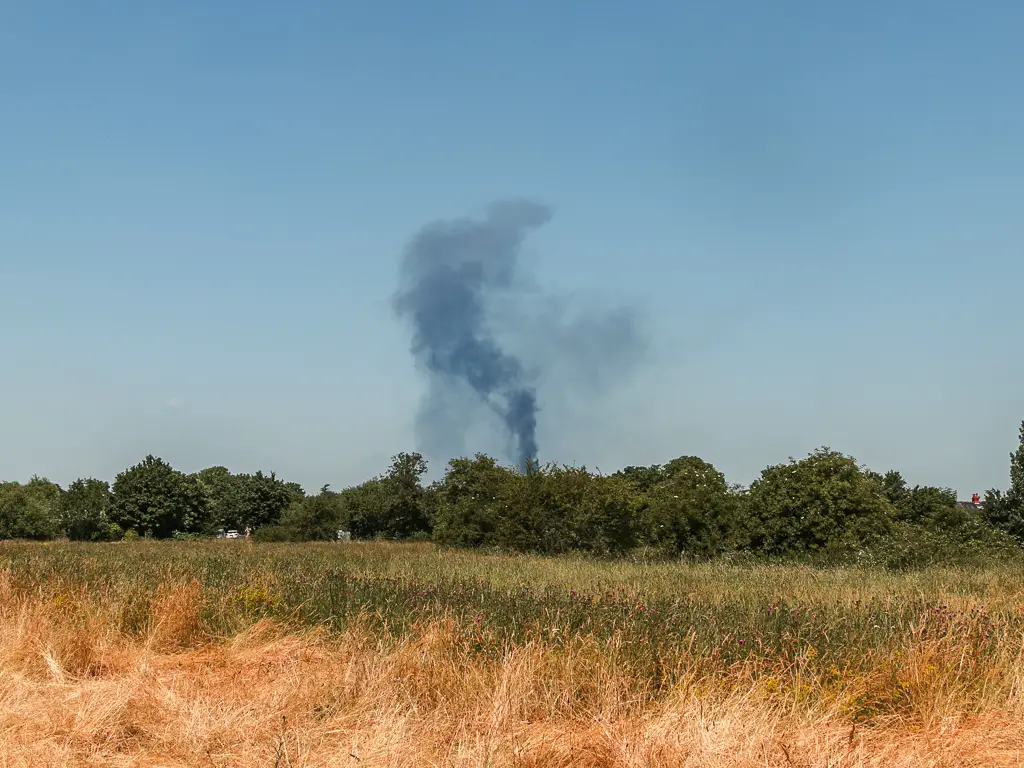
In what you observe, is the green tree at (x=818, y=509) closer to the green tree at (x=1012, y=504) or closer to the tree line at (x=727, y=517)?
the tree line at (x=727, y=517)

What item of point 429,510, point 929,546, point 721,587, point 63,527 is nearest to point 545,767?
point 721,587

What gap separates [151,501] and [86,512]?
601 cm

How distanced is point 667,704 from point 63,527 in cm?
7168

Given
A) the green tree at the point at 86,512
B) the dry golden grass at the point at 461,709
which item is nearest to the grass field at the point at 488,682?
the dry golden grass at the point at 461,709

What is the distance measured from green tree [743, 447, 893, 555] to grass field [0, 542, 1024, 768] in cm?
1682

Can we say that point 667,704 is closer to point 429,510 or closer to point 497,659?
point 497,659

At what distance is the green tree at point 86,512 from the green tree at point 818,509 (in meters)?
54.7

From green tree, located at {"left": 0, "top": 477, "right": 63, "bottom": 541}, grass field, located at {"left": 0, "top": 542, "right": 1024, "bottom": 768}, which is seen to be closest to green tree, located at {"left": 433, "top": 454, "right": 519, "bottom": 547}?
grass field, located at {"left": 0, "top": 542, "right": 1024, "bottom": 768}

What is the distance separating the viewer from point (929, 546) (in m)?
24.4

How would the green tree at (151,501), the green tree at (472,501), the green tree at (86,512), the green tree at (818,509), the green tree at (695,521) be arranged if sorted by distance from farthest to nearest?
the green tree at (151,501) < the green tree at (86,512) < the green tree at (472,501) < the green tree at (695,521) < the green tree at (818,509)

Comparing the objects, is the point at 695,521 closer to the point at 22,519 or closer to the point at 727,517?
the point at 727,517

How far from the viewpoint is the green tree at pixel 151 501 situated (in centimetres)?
6812

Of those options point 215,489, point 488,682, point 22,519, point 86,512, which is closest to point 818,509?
point 488,682

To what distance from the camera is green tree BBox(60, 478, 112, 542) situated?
209ft
